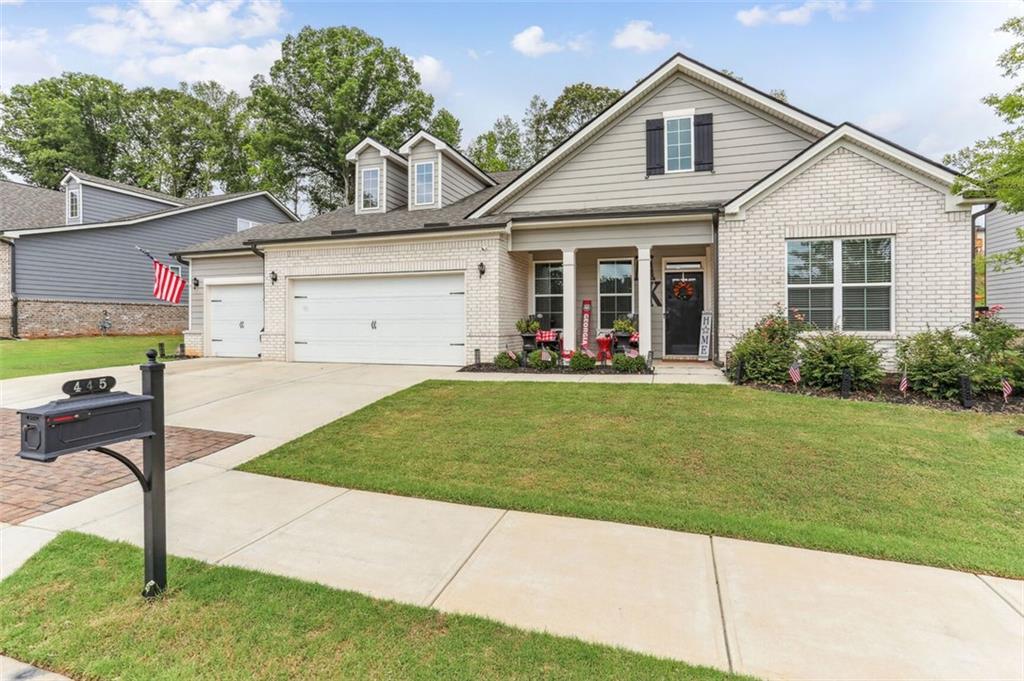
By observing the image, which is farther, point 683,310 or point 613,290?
point 613,290

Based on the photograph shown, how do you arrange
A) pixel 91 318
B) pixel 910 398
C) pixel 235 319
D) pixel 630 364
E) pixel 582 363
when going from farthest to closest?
pixel 91 318, pixel 235 319, pixel 582 363, pixel 630 364, pixel 910 398

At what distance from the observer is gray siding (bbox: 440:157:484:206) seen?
46.0 ft

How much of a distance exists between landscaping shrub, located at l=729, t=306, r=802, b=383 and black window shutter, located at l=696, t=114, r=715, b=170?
3973mm

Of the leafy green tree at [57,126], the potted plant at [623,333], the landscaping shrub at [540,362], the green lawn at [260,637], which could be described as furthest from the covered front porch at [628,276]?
the leafy green tree at [57,126]

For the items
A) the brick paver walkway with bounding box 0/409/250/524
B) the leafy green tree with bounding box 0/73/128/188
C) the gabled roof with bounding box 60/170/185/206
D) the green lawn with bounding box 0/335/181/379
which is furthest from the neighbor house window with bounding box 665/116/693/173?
the leafy green tree with bounding box 0/73/128/188

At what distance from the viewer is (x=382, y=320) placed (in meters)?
11.9

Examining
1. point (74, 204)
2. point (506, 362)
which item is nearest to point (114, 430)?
point (506, 362)

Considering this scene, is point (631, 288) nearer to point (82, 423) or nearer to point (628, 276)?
point (628, 276)

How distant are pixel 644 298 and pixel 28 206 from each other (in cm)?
2543

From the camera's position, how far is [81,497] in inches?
162

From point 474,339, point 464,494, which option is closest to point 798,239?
point 474,339

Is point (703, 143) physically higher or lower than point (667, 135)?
lower

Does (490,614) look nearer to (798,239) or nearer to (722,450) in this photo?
(722,450)

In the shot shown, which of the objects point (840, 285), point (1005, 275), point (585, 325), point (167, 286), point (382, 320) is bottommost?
point (585, 325)
